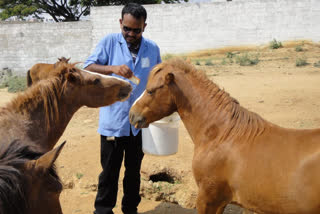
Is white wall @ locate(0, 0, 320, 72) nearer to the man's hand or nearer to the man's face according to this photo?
the man's face

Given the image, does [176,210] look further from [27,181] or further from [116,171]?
[27,181]

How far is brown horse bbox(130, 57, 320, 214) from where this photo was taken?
2.43 m

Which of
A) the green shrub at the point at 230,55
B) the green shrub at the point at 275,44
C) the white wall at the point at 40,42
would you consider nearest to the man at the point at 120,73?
the green shrub at the point at 230,55

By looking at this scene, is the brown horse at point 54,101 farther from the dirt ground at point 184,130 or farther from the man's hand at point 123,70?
the dirt ground at point 184,130

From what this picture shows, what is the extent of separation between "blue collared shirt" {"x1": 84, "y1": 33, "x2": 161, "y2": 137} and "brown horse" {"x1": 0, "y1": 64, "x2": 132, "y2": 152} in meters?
0.14

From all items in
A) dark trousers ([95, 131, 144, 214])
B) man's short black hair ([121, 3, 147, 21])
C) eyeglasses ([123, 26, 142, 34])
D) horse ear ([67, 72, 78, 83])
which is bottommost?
dark trousers ([95, 131, 144, 214])

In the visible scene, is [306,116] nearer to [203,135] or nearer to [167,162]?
[167,162]

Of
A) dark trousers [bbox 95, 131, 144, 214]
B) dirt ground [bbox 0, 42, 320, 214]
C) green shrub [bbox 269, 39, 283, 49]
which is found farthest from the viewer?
green shrub [bbox 269, 39, 283, 49]

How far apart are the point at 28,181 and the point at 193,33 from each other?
18.5 metres

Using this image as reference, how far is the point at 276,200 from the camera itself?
2.49 metres

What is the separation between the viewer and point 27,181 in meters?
1.50

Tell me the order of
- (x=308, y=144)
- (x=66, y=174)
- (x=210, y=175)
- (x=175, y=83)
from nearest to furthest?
(x=308, y=144) → (x=210, y=175) → (x=175, y=83) → (x=66, y=174)

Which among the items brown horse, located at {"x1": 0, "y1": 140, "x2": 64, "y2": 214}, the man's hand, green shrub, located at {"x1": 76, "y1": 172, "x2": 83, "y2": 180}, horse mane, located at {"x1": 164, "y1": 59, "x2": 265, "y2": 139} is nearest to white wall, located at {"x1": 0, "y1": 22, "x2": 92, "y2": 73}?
green shrub, located at {"x1": 76, "y1": 172, "x2": 83, "y2": 180}

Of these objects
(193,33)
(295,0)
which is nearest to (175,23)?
(193,33)
